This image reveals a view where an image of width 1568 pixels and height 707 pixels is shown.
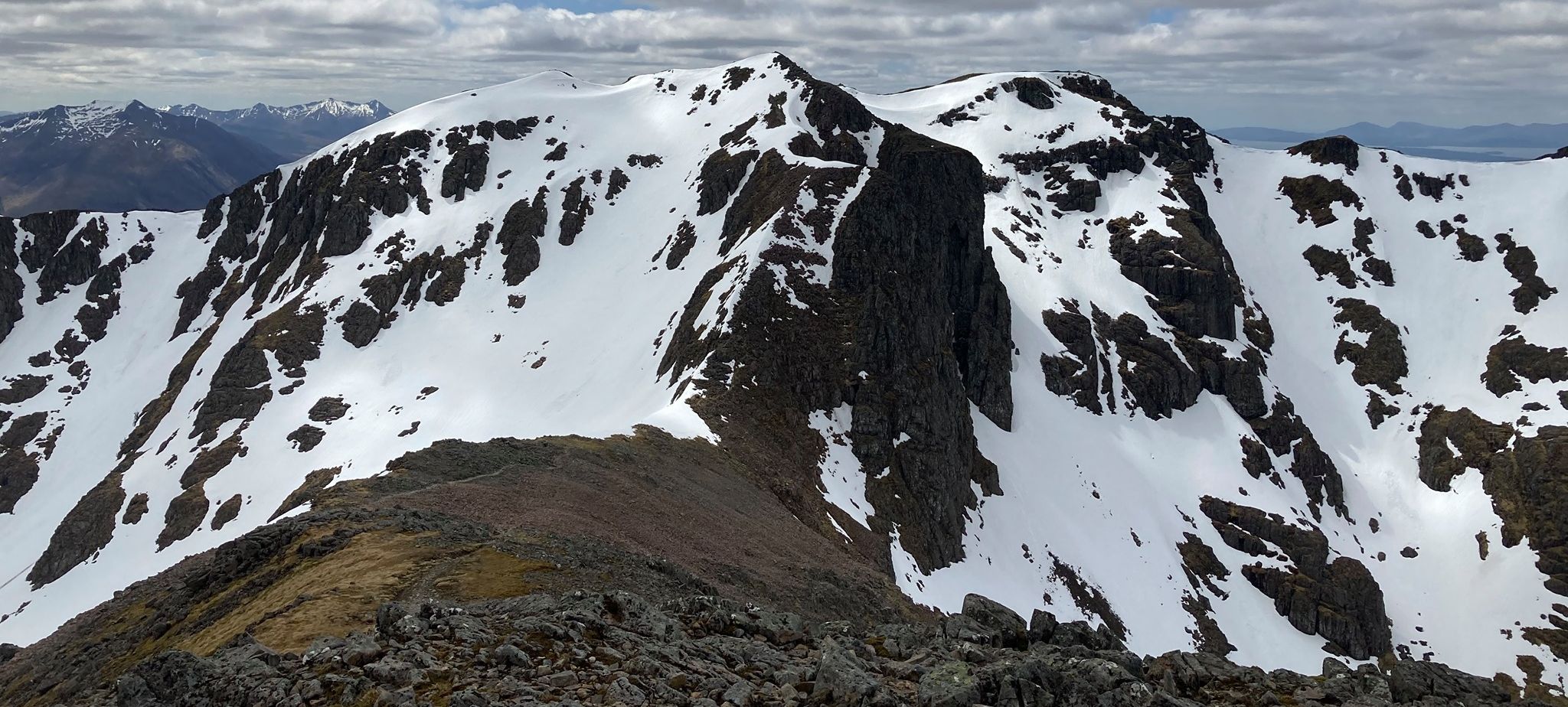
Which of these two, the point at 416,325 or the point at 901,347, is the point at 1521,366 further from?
the point at 416,325

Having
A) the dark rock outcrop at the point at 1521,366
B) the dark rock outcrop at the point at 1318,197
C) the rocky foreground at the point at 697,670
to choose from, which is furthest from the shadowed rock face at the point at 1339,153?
the rocky foreground at the point at 697,670

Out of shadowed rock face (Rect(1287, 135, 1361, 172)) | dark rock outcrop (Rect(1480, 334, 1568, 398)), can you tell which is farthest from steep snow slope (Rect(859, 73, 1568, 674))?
dark rock outcrop (Rect(1480, 334, 1568, 398))

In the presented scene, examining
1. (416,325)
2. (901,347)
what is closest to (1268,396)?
(901,347)

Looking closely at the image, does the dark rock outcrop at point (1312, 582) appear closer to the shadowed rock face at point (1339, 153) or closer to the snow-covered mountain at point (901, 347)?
the snow-covered mountain at point (901, 347)

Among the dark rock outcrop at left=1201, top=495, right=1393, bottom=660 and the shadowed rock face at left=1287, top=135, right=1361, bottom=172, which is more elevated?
the shadowed rock face at left=1287, top=135, right=1361, bottom=172

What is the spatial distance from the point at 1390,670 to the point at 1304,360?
16085 centimetres

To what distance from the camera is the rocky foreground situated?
52.1 feet

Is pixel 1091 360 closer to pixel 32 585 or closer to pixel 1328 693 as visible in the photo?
pixel 1328 693

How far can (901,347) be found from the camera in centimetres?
8575

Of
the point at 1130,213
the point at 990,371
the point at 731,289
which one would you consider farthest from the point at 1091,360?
the point at 731,289

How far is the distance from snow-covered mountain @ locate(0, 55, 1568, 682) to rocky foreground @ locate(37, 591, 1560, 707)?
3674cm

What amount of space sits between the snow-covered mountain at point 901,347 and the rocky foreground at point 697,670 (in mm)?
36742

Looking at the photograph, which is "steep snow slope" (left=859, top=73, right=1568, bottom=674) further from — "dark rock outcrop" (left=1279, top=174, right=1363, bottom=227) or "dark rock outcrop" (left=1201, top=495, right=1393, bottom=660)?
"dark rock outcrop" (left=1201, top=495, right=1393, bottom=660)

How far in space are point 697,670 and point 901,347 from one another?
69874 mm
